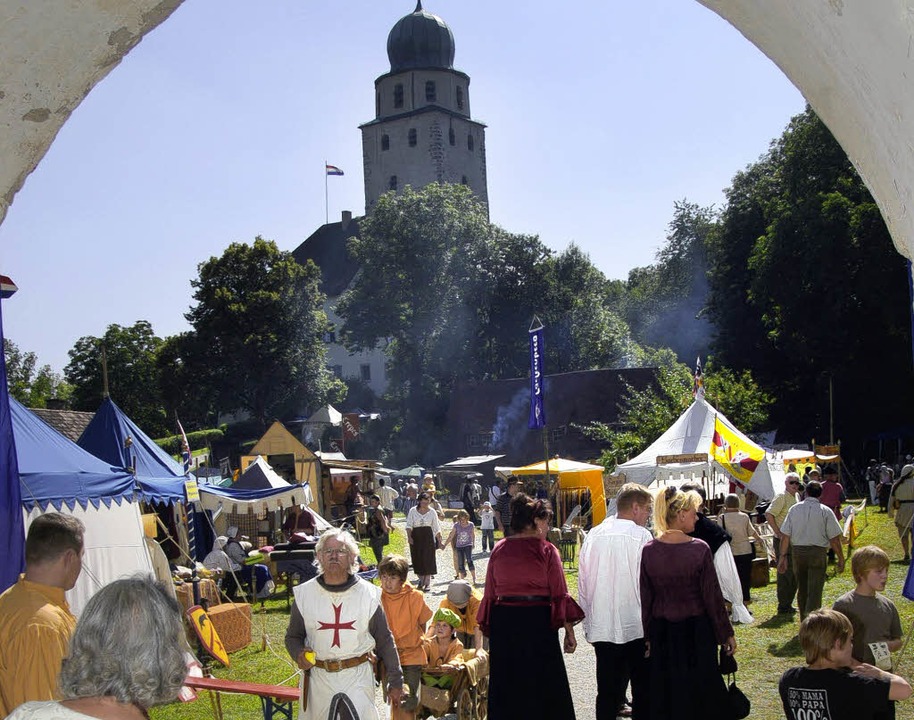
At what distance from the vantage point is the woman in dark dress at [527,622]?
6523mm

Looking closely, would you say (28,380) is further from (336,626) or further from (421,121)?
(336,626)

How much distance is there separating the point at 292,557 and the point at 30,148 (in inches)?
552

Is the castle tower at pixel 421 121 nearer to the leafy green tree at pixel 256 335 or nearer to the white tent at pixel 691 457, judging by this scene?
the leafy green tree at pixel 256 335

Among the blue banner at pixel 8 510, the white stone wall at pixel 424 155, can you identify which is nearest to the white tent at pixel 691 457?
the blue banner at pixel 8 510

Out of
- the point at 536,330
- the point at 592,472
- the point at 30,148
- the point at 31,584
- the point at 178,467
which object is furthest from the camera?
the point at 592,472

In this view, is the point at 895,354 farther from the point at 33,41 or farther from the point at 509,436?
the point at 33,41

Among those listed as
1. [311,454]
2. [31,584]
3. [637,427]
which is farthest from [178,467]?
[637,427]

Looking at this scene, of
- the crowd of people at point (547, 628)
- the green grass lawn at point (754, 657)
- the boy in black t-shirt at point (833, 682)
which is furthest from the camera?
the green grass lawn at point (754, 657)

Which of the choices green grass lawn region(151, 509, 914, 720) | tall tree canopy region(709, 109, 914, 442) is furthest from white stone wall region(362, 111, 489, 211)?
green grass lawn region(151, 509, 914, 720)

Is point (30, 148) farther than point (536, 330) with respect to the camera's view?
No

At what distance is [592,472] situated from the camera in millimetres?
26234

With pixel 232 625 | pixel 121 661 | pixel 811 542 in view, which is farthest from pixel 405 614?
pixel 232 625

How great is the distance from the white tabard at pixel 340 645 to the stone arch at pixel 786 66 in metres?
3.25

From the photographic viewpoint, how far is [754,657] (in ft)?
34.1
